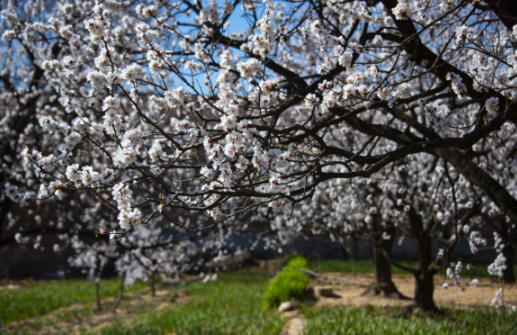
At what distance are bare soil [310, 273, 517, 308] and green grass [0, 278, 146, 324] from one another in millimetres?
6352

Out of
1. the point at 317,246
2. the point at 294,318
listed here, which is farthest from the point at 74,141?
the point at 317,246

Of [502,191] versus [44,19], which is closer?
[502,191]

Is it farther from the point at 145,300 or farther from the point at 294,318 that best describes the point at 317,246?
the point at 294,318

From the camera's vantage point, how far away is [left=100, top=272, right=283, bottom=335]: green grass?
5.57m

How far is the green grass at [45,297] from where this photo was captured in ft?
26.2

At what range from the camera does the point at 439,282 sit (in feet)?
33.3

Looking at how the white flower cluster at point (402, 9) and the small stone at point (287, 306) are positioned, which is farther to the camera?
the small stone at point (287, 306)

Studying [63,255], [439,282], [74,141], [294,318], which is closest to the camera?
[74,141]

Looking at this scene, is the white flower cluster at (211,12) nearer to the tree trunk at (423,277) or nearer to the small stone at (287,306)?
the tree trunk at (423,277)

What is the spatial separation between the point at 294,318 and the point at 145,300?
508 centimetres

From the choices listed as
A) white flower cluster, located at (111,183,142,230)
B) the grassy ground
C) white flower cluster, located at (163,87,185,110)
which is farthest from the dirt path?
white flower cluster, located at (163,87,185,110)

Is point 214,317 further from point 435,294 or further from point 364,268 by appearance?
point 364,268

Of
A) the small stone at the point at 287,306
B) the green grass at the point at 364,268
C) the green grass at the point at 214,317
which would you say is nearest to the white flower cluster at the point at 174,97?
the green grass at the point at 214,317

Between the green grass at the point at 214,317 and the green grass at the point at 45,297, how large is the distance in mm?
2735
